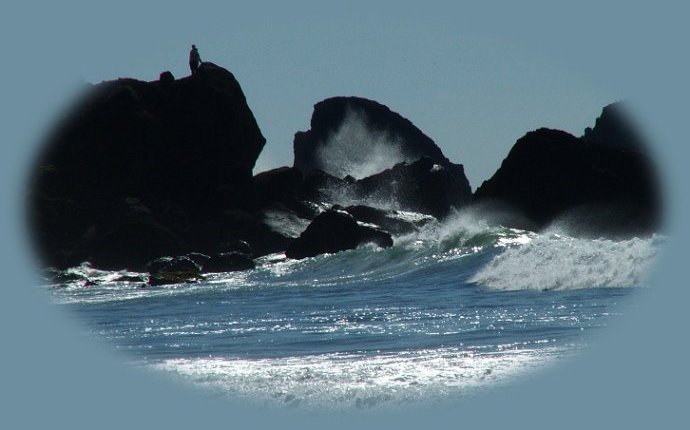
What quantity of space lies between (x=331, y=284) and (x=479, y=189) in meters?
17.4

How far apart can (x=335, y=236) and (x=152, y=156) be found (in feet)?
63.4

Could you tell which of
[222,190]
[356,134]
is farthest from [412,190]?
[356,134]

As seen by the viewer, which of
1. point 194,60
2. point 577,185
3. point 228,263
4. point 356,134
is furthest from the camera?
point 356,134

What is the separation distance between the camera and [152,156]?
60.1 meters

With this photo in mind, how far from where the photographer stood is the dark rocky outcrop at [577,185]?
40.2 m

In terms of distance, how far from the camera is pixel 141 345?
16453 millimetres

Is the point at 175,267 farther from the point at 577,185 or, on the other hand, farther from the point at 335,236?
the point at 577,185

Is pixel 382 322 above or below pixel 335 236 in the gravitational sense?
below

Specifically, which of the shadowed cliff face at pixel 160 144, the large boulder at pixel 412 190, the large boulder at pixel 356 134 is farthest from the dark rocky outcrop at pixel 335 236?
the large boulder at pixel 356 134

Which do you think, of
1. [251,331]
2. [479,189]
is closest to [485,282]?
[251,331]

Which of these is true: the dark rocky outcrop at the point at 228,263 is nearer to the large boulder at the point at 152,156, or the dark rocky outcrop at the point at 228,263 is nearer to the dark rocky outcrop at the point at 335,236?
the dark rocky outcrop at the point at 335,236

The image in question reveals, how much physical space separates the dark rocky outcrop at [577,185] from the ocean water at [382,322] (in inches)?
260

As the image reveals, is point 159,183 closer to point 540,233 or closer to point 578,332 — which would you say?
point 540,233

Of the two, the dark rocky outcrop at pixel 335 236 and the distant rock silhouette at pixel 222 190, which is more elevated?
the distant rock silhouette at pixel 222 190
